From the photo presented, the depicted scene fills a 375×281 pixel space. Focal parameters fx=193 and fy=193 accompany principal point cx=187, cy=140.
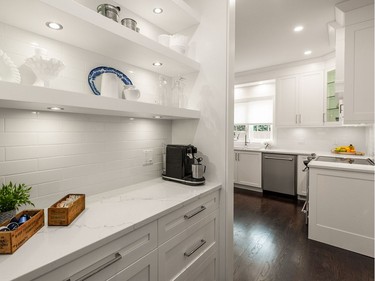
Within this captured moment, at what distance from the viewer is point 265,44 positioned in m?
3.29

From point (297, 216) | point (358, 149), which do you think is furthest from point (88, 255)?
point (358, 149)

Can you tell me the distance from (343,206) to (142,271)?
2.36m

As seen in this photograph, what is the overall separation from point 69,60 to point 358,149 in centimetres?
463

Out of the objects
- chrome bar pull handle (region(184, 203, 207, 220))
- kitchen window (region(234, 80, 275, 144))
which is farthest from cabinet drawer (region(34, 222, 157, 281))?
kitchen window (region(234, 80, 275, 144))

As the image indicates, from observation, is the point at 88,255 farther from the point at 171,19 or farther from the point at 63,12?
the point at 171,19

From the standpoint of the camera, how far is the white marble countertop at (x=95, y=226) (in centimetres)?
65

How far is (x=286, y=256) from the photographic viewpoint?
2.06 metres

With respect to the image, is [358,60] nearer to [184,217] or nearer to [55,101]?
[184,217]

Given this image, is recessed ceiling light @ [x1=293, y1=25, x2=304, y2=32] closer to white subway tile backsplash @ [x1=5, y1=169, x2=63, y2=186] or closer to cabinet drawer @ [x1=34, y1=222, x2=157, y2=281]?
cabinet drawer @ [x1=34, y1=222, x2=157, y2=281]

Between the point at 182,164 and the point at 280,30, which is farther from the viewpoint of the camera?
the point at 280,30

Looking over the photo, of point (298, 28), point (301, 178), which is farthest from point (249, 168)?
point (298, 28)

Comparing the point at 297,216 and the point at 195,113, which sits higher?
the point at 195,113

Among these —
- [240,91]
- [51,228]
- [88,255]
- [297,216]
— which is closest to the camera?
[88,255]

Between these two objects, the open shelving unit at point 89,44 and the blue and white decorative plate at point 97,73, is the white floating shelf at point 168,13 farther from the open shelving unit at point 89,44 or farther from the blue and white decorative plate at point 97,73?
the blue and white decorative plate at point 97,73
